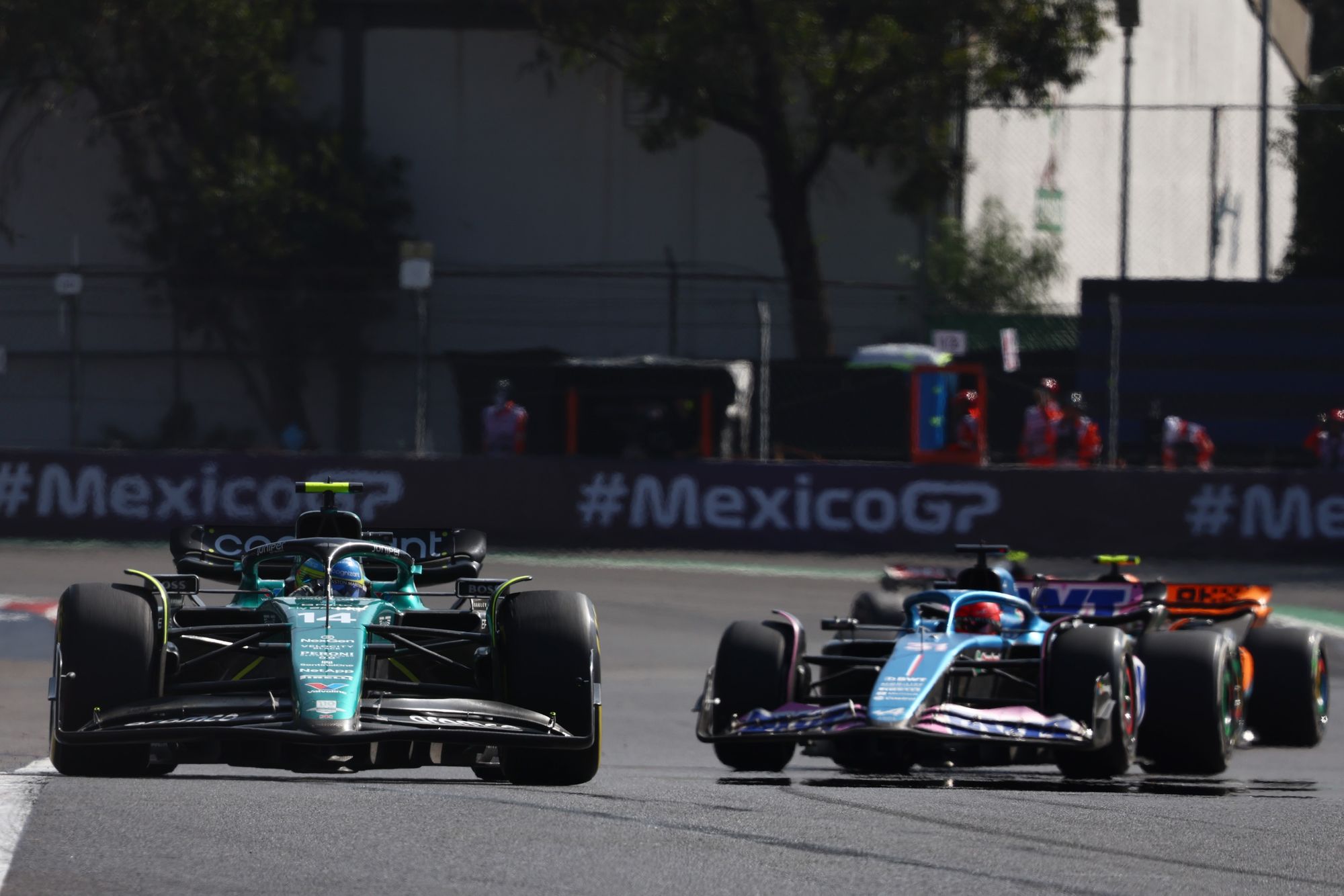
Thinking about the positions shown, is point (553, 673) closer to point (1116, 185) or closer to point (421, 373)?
point (421, 373)

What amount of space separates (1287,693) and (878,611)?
2321 mm

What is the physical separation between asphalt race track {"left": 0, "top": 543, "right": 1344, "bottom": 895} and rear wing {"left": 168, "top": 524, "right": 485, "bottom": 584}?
0.84 m

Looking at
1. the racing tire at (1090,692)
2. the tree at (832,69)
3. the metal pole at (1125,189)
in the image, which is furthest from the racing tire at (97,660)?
the tree at (832,69)

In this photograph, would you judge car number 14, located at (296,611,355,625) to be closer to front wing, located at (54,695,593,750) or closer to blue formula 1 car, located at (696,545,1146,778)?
front wing, located at (54,695,593,750)

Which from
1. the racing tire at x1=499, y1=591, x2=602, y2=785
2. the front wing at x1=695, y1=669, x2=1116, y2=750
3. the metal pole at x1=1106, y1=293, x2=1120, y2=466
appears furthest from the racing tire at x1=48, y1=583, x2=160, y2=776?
the metal pole at x1=1106, y1=293, x2=1120, y2=466

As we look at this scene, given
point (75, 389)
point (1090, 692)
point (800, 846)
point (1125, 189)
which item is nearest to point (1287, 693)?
point (1090, 692)

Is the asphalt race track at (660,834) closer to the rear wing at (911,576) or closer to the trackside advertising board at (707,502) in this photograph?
the rear wing at (911,576)

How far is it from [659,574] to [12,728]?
8027 mm

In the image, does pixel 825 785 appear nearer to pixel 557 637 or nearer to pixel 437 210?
pixel 557 637

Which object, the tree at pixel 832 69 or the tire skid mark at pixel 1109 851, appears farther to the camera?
the tree at pixel 832 69

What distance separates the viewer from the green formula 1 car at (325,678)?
690cm

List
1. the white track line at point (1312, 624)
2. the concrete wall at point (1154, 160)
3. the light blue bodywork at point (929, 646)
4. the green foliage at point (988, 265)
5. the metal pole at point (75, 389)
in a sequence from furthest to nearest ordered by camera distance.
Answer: the concrete wall at point (1154, 160) → the green foliage at point (988, 265) → the metal pole at point (75, 389) → the white track line at point (1312, 624) → the light blue bodywork at point (929, 646)

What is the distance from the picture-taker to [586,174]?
3114 centimetres

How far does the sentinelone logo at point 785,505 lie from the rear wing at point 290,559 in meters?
10.2
